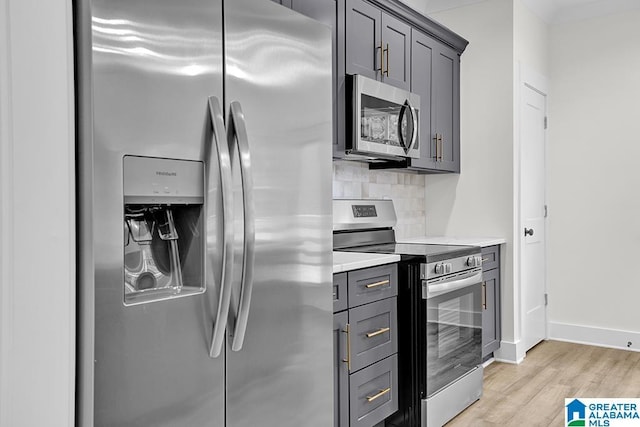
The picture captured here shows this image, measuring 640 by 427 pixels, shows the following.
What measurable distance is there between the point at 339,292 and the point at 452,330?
3.18 ft

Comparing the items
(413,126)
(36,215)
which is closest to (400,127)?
(413,126)

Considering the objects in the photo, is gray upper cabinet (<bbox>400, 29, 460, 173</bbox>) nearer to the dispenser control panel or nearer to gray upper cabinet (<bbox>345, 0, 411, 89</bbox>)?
gray upper cabinet (<bbox>345, 0, 411, 89</bbox>)

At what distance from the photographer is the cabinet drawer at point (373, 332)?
7.42 feet

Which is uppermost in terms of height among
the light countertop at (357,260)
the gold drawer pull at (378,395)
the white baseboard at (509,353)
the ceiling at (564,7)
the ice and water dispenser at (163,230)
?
the ceiling at (564,7)

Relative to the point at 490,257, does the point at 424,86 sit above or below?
above

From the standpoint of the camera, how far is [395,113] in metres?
3.12

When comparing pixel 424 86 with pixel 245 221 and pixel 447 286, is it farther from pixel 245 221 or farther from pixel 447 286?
pixel 245 221

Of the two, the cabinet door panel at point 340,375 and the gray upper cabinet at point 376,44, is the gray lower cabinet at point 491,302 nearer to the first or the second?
the gray upper cabinet at point 376,44

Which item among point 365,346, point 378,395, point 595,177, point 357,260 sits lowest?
point 378,395

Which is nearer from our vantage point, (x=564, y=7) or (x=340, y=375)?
(x=340, y=375)

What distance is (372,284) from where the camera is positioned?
7.77 feet

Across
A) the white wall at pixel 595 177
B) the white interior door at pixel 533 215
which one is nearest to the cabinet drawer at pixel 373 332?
the white interior door at pixel 533 215

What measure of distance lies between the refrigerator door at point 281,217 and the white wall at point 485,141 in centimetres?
242

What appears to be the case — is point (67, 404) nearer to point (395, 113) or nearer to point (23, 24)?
point (23, 24)
